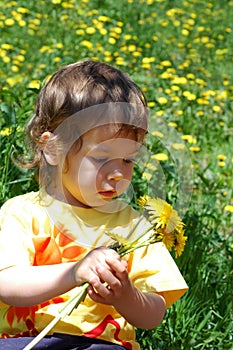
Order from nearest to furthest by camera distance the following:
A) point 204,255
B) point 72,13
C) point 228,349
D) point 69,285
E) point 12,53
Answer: point 69,285, point 228,349, point 204,255, point 12,53, point 72,13

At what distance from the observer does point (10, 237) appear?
6.41 feet

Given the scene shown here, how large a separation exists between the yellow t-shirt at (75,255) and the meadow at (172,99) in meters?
0.15

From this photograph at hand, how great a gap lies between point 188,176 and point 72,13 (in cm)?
328

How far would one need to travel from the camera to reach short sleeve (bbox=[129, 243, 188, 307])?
1.99 m

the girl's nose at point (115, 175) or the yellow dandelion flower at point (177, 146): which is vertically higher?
the girl's nose at point (115, 175)

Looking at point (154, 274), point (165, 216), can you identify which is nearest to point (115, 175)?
point (165, 216)

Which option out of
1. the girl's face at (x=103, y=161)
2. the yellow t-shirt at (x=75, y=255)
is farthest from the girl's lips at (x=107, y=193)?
the yellow t-shirt at (x=75, y=255)

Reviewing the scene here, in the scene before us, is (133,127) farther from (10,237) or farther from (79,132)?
(10,237)

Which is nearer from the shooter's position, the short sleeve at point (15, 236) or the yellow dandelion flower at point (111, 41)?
the short sleeve at point (15, 236)

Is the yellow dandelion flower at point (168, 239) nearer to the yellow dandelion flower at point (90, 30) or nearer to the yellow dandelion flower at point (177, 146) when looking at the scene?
the yellow dandelion flower at point (177, 146)

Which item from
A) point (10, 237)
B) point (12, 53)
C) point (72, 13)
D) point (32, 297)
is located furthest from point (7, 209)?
point (72, 13)

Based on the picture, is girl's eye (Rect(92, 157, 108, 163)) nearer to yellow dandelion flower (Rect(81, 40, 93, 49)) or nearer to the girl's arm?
the girl's arm

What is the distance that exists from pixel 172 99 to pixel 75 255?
2423 mm

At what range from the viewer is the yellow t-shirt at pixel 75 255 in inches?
77.3
